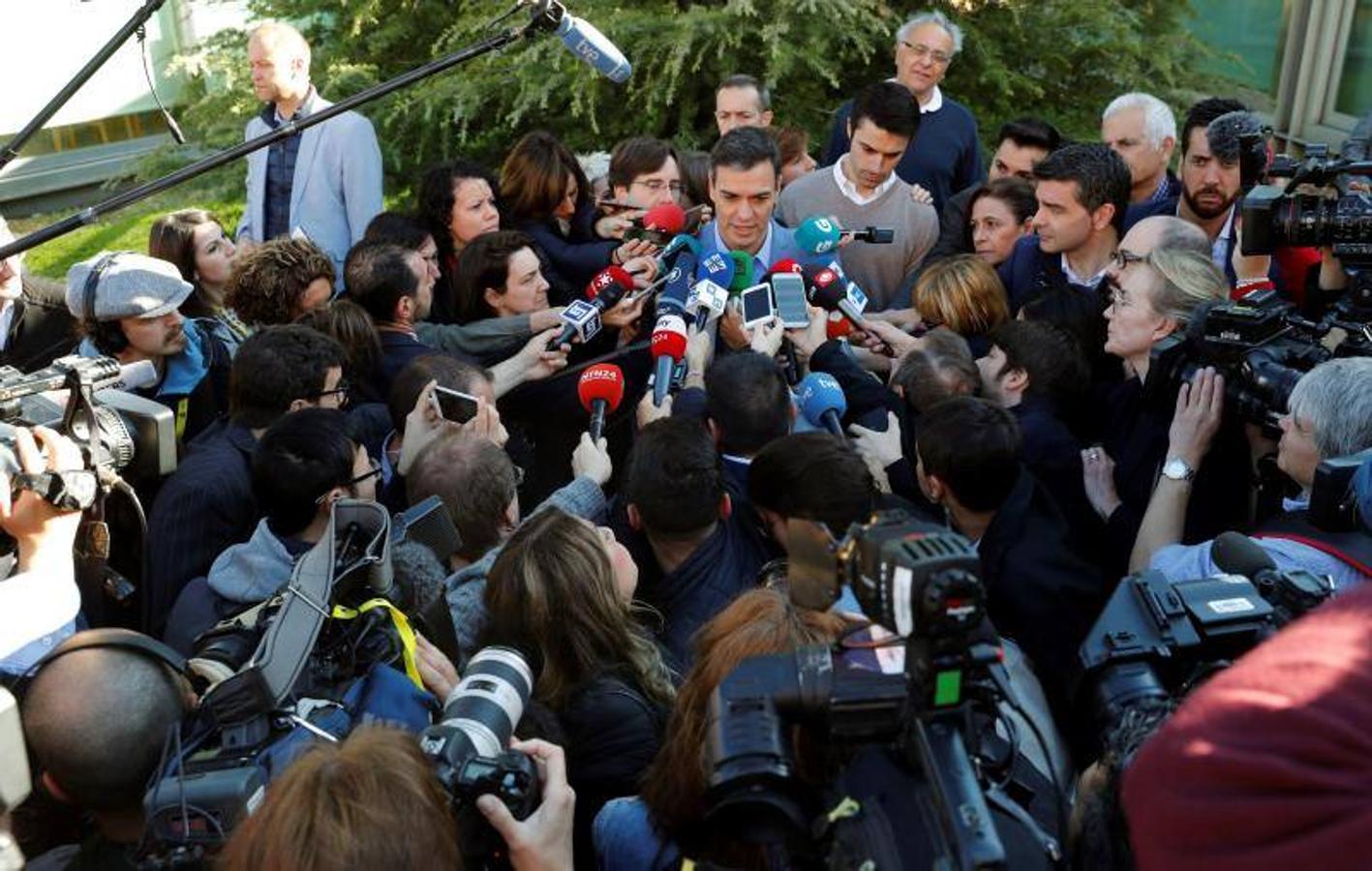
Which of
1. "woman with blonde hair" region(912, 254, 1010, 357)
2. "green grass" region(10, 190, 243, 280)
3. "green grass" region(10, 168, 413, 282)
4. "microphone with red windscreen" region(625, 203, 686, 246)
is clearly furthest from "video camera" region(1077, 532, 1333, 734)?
"green grass" region(10, 190, 243, 280)

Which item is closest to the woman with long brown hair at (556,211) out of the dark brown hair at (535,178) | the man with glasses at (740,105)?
the dark brown hair at (535,178)

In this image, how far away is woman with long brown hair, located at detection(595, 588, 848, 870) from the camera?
207 cm

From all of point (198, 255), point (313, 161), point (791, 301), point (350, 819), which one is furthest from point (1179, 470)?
point (313, 161)

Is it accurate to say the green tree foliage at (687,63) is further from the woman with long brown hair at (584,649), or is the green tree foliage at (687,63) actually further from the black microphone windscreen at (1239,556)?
the black microphone windscreen at (1239,556)

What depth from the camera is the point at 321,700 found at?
220cm

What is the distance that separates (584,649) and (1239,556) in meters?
1.28

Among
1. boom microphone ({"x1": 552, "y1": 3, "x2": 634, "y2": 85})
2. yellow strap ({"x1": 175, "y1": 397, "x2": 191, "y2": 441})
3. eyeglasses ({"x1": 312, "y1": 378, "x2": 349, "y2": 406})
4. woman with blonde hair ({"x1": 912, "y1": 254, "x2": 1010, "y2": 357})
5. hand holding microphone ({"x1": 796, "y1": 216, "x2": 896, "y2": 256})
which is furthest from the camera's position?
hand holding microphone ({"x1": 796, "y1": 216, "x2": 896, "y2": 256})

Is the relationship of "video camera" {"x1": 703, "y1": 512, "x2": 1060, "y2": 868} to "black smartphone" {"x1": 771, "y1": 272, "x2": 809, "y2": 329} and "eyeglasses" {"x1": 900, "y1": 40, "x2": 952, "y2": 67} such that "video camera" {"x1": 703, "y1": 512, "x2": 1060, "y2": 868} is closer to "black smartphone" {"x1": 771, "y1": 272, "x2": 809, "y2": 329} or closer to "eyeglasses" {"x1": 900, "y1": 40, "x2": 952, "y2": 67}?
"black smartphone" {"x1": 771, "y1": 272, "x2": 809, "y2": 329}

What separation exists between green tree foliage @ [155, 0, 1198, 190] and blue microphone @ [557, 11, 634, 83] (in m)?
3.52

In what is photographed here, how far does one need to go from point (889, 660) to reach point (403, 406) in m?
2.46

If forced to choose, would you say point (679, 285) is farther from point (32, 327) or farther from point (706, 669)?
point (32, 327)

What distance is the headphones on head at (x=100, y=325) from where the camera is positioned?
3924 mm

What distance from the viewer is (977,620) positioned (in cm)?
152

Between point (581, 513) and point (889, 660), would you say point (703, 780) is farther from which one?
point (581, 513)
